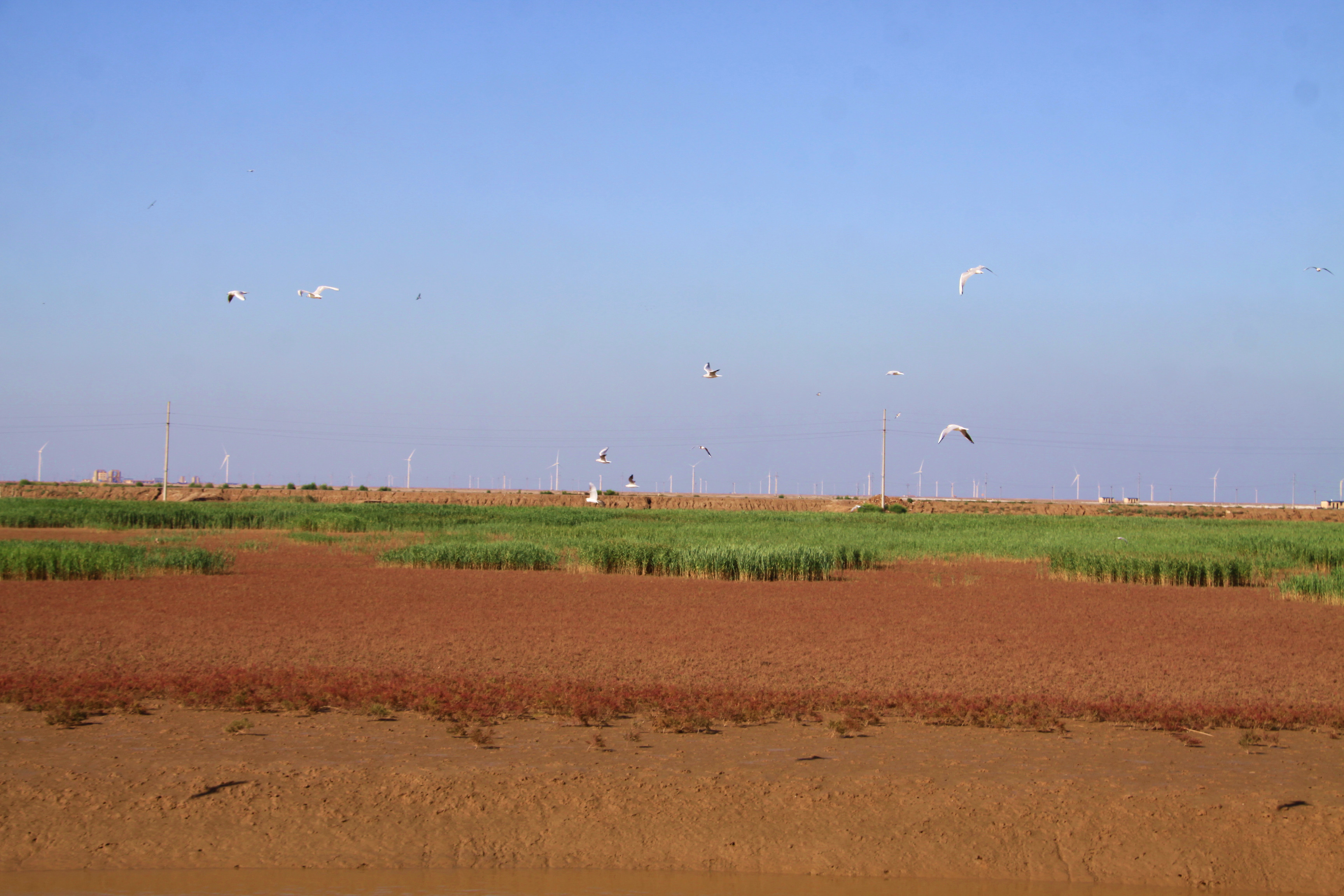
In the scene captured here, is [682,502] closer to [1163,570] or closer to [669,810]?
[1163,570]

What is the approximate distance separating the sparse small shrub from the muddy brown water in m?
2.68

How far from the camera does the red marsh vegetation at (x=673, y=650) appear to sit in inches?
451

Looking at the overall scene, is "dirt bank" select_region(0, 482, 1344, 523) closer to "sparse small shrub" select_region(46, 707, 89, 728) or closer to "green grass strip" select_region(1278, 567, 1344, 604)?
"green grass strip" select_region(1278, 567, 1344, 604)

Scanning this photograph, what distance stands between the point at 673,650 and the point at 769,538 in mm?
27661

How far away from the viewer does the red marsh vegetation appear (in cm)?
1145

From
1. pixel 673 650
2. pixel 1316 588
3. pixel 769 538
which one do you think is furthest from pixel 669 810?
pixel 769 538

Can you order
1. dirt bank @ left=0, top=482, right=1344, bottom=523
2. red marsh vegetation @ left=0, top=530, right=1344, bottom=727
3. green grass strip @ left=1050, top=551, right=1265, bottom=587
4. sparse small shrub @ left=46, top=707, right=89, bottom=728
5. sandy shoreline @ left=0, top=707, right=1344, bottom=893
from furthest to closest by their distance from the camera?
dirt bank @ left=0, top=482, right=1344, bottom=523 < green grass strip @ left=1050, top=551, right=1265, bottom=587 < red marsh vegetation @ left=0, top=530, right=1344, bottom=727 < sparse small shrub @ left=46, top=707, right=89, bottom=728 < sandy shoreline @ left=0, top=707, right=1344, bottom=893

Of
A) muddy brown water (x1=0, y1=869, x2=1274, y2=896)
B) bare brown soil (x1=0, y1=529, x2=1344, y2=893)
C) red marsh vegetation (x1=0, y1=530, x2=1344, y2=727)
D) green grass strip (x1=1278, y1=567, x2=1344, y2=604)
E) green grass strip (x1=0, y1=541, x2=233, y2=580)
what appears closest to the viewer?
muddy brown water (x1=0, y1=869, x2=1274, y2=896)

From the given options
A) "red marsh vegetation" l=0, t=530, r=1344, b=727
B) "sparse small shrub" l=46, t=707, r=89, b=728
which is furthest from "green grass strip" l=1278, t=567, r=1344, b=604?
"sparse small shrub" l=46, t=707, r=89, b=728

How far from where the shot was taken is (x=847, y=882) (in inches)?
306

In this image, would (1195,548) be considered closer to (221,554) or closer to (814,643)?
(814,643)

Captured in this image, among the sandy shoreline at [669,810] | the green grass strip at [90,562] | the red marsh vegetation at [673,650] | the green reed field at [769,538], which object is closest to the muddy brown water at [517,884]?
the sandy shoreline at [669,810]

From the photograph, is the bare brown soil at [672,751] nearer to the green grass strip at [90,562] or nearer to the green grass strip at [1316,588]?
the green grass strip at [90,562]

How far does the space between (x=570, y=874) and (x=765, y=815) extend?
1617mm
